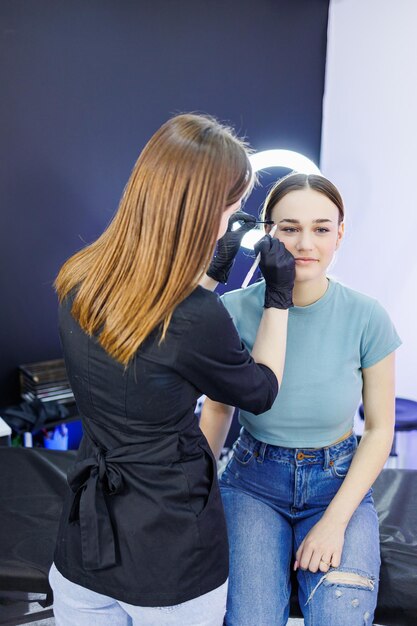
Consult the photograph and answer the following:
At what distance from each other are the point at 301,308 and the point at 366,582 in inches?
22.0

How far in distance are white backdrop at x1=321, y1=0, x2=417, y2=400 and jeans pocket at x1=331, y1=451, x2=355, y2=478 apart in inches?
66.4

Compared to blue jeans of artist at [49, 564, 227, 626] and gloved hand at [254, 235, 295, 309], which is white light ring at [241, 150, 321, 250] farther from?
blue jeans of artist at [49, 564, 227, 626]

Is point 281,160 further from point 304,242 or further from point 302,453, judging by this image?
point 302,453

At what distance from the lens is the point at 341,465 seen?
1.30m

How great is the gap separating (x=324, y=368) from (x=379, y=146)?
191 cm

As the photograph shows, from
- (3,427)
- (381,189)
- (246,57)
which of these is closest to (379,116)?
(381,189)

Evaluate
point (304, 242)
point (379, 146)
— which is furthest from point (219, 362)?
point (379, 146)

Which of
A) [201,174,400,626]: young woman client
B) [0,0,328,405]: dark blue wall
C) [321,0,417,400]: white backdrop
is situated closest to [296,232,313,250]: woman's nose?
[201,174,400,626]: young woman client

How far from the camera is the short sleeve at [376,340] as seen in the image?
129cm

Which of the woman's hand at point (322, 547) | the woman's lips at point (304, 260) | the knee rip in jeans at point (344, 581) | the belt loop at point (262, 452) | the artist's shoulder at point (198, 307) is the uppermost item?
the artist's shoulder at point (198, 307)

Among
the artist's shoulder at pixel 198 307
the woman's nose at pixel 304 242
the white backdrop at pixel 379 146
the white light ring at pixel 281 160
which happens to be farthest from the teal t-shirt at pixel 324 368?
the white backdrop at pixel 379 146

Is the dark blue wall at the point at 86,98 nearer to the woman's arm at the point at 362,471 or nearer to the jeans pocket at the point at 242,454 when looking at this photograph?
the jeans pocket at the point at 242,454

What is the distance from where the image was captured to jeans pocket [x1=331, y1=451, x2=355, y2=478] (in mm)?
1290

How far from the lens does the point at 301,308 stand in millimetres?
1338
